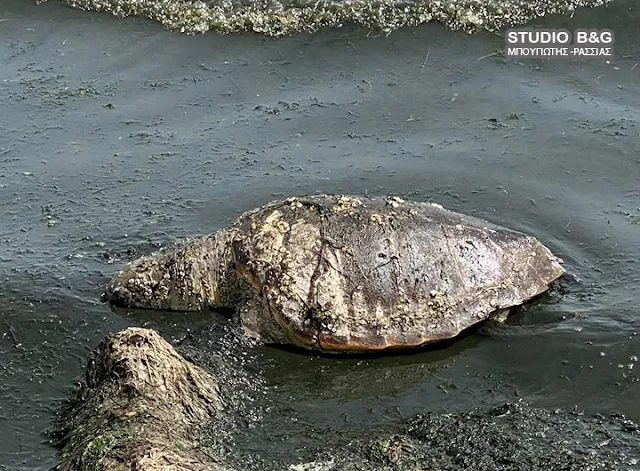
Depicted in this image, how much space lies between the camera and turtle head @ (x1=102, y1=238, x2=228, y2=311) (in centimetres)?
623

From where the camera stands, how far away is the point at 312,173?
7789mm

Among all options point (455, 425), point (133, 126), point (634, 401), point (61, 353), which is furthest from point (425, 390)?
point (133, 126)

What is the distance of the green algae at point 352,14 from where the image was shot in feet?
35.1

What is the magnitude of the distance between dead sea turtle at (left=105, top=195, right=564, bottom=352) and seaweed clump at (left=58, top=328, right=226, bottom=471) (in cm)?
80

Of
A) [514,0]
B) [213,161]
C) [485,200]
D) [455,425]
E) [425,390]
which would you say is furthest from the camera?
[514,0]

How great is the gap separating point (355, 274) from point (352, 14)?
591cm

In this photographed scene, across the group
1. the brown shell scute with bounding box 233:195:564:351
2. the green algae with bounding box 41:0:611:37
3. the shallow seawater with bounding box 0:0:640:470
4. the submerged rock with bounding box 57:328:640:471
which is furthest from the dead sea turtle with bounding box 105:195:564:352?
the green algae with bounding box 41:0:611:37

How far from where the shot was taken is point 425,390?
214 inches

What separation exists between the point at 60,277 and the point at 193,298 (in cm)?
97

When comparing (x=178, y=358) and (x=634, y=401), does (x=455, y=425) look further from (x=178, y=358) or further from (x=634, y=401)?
(x=178, y=358)

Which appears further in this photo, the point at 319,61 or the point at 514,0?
the point at 514,0

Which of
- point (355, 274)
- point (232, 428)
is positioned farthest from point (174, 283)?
point (232, 428)

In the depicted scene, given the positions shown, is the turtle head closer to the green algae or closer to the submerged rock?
the submerged rock

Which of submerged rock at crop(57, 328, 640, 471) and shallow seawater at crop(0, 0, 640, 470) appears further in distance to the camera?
shallow seawater at crop(0, 0, 640, 470)
